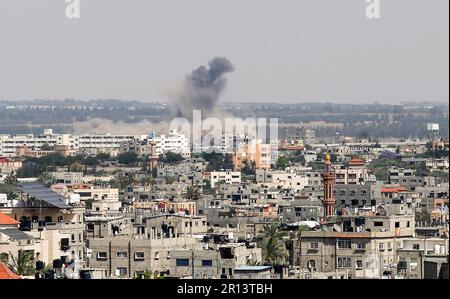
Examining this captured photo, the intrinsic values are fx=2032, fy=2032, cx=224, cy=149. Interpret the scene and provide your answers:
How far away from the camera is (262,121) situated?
312 feet

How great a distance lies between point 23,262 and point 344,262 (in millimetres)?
4802

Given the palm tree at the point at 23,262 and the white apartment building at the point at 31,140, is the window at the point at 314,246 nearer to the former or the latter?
the palm tree at the point at 23,262

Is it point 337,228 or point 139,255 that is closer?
point 139,255

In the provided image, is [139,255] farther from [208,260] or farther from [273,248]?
[273,248]

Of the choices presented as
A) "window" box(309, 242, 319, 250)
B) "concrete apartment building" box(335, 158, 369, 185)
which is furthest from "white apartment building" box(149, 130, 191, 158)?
"window" box(309, 242, 319, 250)

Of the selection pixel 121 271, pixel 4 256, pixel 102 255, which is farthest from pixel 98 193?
pixel 4 256

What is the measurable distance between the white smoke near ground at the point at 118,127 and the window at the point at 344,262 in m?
71.7

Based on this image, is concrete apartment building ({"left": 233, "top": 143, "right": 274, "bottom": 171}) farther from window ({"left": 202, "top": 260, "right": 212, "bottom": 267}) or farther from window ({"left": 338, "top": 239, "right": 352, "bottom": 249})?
window ({"left": 202, "top": 260, "right": 212, "bottom": 267})

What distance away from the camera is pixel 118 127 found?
100188 millimetres

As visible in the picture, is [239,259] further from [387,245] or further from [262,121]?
[262,121]

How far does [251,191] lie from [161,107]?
44.6 metres

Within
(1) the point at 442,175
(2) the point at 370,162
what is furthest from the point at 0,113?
(1) the point at 442,175

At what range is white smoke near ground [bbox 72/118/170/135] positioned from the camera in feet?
324
